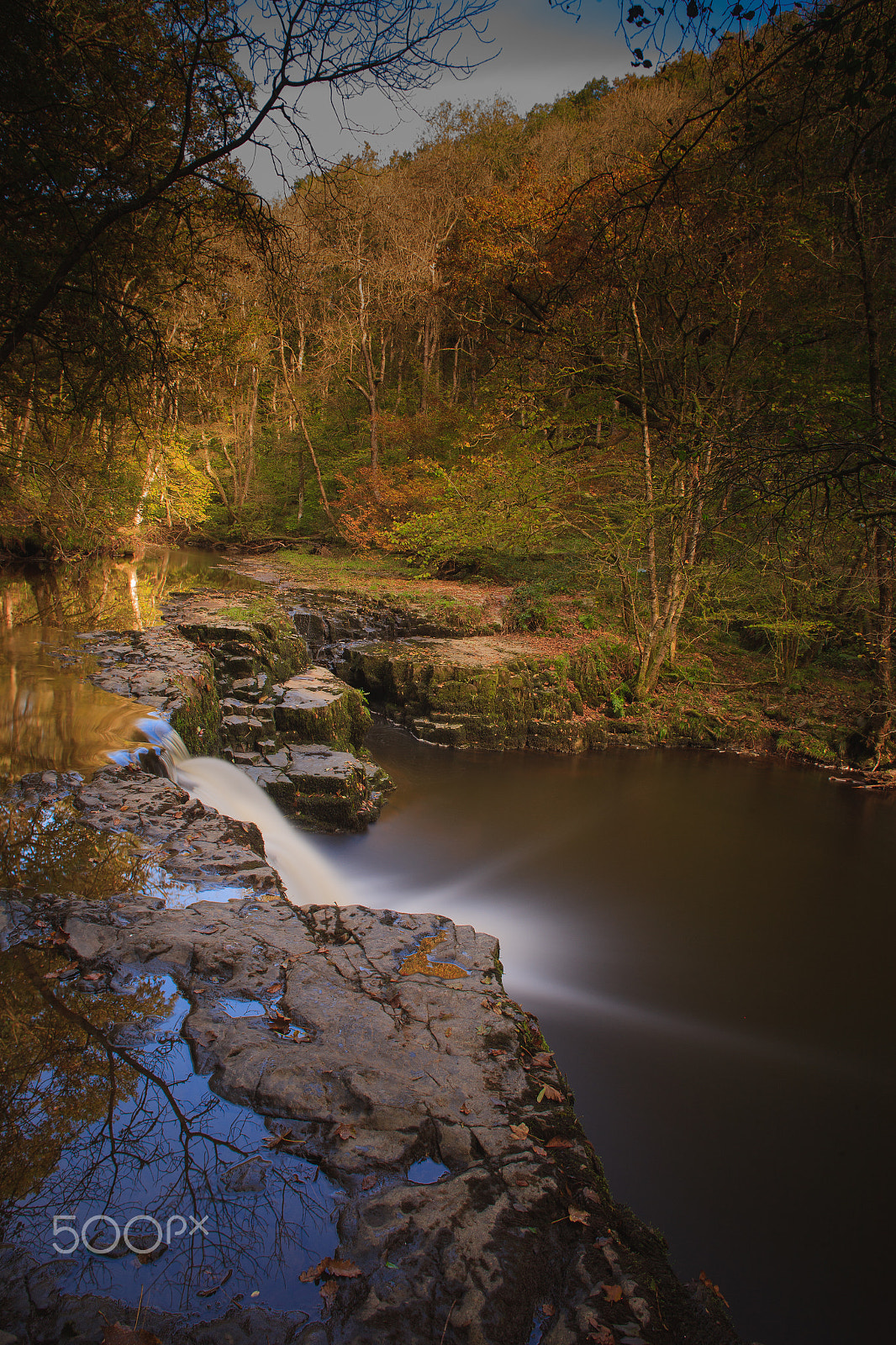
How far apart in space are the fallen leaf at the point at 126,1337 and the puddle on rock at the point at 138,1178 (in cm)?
8

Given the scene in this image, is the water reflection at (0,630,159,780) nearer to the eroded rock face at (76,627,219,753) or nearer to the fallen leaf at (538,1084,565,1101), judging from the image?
the eroded rock face at (76,627,219,753)

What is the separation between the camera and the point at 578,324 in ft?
37.0

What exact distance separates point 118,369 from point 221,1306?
18.6 ft

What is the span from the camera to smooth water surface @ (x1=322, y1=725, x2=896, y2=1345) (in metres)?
3.46

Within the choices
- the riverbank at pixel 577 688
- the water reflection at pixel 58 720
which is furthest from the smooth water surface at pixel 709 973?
the water reflection at pixel 58 720

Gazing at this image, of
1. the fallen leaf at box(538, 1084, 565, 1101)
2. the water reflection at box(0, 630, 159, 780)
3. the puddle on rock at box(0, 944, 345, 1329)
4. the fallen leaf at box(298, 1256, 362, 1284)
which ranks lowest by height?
the fallen leaf at box(538, 1084, 565, 1101)

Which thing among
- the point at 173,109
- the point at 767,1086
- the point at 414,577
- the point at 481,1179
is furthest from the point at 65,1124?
the point at 414,577

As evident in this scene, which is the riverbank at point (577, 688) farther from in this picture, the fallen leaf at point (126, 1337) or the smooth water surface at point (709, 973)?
the fallen leaf at point (126, 1337)

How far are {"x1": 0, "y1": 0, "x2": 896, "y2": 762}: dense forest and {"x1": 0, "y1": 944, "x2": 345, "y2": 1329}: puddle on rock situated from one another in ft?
11.3

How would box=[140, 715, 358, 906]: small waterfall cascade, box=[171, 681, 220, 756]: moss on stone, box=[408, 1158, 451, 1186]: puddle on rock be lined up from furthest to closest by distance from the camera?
box=[171, 681, 220, 756]: moss on stone, box=[140, 715, 358, 906]: small waterfall cascade, box=[408, 1158, 451, 1186]: puddle on rock

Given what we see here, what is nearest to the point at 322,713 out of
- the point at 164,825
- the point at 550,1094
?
the point at 164,825

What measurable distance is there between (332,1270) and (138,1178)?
2.24 feet

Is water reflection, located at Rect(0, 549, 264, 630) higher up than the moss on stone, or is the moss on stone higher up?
water reflection, located at Rect(0, 549, 264, 630)

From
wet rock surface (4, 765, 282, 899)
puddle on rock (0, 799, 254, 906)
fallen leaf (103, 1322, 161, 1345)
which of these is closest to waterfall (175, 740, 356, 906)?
wet rock surface (4, 765, 282, 899)
